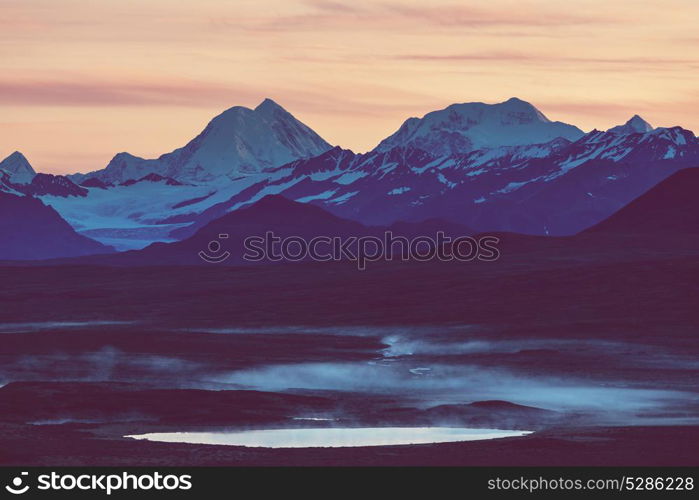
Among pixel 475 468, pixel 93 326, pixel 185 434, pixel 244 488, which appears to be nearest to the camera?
pixel 244 488

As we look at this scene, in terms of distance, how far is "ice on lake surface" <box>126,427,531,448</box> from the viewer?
1939 inches

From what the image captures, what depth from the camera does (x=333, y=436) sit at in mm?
51000

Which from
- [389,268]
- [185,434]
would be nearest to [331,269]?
[389,268]

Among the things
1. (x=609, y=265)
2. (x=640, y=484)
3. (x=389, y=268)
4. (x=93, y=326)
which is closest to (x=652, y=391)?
(x=640, y=484)

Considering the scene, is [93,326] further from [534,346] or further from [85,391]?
[85,391]

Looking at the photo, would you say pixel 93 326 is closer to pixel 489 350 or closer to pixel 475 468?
pixel 489 350

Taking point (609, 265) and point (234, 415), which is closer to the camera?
point (234, 415)

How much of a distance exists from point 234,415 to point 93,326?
62914 mm

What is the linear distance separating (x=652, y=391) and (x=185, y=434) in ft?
79.2

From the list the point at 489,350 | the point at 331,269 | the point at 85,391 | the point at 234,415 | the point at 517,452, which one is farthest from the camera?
the point at 331,269

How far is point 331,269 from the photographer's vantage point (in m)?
197

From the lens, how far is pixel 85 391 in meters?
63.2

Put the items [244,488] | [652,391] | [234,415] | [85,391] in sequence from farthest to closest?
[652,391] → [85,391] → [234,415] → [244,488]

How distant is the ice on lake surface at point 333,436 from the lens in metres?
49.2
